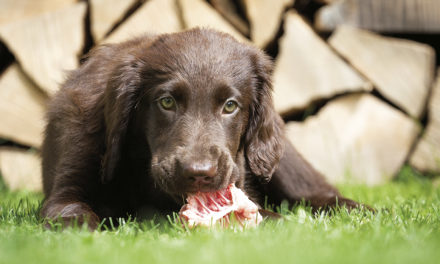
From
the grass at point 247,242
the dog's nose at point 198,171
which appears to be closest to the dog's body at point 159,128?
the dog's nose at point 198,171

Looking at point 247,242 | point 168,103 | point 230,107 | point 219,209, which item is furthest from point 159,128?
point 247,242

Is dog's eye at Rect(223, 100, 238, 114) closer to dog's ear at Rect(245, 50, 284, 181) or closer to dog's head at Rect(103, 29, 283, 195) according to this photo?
dog's head at Rect(103, 29, 283, 195)

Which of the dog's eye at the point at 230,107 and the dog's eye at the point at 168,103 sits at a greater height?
the dog's eye at the point at 168,103

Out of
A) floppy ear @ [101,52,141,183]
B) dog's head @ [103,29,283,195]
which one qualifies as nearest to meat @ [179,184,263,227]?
dog's head @ [103,29,283,195]

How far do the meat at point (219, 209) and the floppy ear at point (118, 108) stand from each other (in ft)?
1.58

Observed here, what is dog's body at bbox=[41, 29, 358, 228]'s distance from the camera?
2.42 metres

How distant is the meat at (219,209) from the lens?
2311mm

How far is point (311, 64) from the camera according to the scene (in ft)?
15.0

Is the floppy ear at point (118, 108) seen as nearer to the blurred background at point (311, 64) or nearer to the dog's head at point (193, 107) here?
the dog's head at point (193, 107)

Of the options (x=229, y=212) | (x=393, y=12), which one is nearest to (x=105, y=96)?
(x=229, y=212)

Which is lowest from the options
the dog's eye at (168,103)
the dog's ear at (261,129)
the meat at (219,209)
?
the meat at (219,209)

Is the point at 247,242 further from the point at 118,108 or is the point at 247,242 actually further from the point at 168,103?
the point at 118,108

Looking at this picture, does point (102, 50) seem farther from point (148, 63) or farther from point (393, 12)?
point (393, 12)

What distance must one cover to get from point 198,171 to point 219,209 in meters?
0.27
